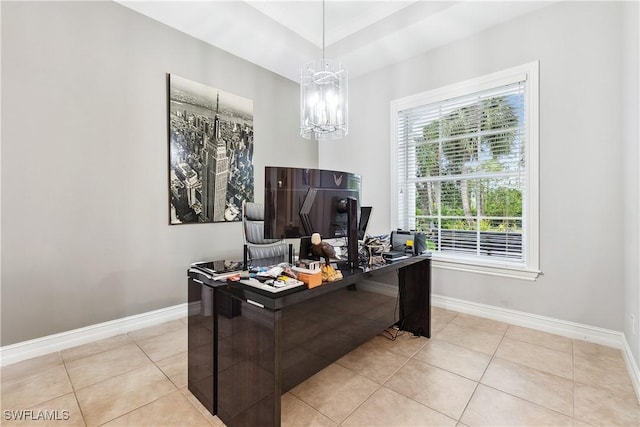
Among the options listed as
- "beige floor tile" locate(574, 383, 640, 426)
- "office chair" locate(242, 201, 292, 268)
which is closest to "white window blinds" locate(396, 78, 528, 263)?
"beige floor tile" locate(574, 383, 640, 426)

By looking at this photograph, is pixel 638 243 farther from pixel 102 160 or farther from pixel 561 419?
pixel 102 160

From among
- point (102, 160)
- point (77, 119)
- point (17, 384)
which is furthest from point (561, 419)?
point (77, 119)

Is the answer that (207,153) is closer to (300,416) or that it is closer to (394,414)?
(300,416)

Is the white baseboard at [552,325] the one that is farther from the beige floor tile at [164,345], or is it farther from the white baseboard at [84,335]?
the white baseboard at [84,335]

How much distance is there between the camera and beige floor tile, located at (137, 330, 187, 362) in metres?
2.21

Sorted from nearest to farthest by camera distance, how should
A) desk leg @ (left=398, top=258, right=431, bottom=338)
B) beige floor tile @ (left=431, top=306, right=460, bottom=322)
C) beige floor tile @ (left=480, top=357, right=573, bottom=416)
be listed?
beige floor tile @ (left=480, top=357, right=573, bottom=416) < desk leg @ (left=398, top=258, right=431, bottom=338) < beige floor tile @ (left=431, top=306, right=460, bottom=322)

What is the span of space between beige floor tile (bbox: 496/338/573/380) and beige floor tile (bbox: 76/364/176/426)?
7.95 feet

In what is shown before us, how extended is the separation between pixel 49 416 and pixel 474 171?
3.81m

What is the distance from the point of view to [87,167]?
2402 millimetres

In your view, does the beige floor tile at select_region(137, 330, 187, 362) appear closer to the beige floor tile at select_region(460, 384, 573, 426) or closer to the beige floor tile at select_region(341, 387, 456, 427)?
the beige floor tile at select_region(341, 387, 456, 427)

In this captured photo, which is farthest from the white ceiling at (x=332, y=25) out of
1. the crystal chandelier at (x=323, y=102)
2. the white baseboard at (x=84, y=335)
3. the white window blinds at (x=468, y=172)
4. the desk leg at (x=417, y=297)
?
the white baseboard at (x=84, y=335)

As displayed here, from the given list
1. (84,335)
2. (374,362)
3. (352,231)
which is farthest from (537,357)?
(84,335)

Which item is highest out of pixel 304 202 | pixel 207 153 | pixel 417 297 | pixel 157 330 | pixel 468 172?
pixel 207 153

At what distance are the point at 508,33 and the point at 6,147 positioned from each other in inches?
174
